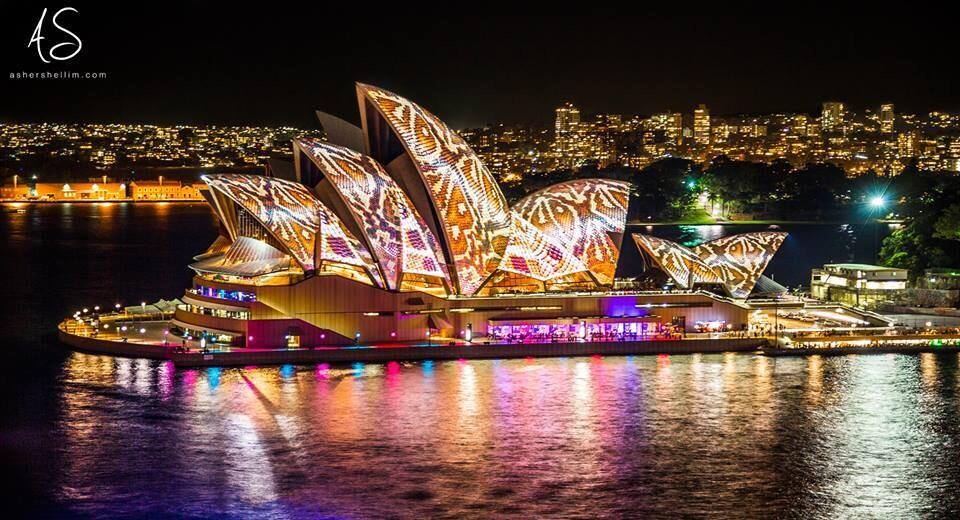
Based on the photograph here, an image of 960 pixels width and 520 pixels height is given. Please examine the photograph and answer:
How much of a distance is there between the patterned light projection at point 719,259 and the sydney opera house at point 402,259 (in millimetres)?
428

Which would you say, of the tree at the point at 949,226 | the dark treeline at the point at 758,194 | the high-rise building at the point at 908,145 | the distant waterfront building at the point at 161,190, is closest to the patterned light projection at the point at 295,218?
the tree at the point at 949,226

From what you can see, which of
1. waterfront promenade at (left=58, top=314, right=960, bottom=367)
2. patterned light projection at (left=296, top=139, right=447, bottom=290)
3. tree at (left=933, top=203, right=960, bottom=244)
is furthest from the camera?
tree at (left=933, top=203, right=960, bottom=244)

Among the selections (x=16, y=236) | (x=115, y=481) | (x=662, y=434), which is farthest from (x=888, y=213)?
(x=115, y=481)

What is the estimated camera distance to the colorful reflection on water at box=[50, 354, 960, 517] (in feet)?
84.8

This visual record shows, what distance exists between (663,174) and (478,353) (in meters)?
86.9

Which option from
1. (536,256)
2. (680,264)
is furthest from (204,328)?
(680,264)

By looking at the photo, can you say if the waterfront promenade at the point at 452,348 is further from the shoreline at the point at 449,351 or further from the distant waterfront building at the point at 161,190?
the distant waterfront building at the point at 161,190

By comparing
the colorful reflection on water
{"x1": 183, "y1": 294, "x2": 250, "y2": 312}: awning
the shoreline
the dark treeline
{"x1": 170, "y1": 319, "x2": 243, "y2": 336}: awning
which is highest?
the dark treeline

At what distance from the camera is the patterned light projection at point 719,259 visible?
44.8 meters

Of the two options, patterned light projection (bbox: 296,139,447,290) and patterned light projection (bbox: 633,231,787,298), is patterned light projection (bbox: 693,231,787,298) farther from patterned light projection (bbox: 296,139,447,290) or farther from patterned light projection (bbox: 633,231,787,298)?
patterned light projection (bbox: 296,139,447,290)

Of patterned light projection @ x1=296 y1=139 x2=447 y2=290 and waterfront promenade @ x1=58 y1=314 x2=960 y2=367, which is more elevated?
patterned light projection @ x1=296 y1=139 x2=447 y2=290

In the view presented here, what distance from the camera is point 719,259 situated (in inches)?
1811

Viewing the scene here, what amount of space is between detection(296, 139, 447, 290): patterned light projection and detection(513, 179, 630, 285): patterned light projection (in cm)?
454

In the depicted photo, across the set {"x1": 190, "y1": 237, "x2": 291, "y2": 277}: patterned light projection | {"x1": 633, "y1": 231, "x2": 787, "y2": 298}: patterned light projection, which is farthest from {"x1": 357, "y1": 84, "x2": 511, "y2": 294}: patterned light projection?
{"x1": 633, "y1": 231, "x2": 787, "y2": 298}: patterned light projection
